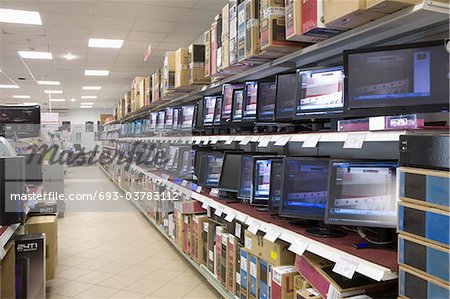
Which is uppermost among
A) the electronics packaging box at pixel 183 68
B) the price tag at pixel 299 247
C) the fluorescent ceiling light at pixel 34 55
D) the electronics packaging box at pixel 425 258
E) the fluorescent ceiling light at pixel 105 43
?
the fluorescent ceiling light at pixel 105 43

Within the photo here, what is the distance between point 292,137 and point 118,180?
8829 millimetres

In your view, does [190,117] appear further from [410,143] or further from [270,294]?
[410,143]

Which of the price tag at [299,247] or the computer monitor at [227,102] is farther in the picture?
the computer monitor at [227,102]

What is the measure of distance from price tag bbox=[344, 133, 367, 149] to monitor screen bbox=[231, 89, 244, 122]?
5.11 feet

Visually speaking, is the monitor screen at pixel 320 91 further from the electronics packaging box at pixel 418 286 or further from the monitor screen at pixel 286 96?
the electronics packaging box at pixel 418 286

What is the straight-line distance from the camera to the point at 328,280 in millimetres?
1760

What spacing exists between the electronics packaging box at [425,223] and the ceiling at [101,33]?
4938mm

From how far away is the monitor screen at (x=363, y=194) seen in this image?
1.77 m

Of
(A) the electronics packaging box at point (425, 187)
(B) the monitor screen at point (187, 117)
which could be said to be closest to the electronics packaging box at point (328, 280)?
(A) the electronics packaging box at point (425, 187)

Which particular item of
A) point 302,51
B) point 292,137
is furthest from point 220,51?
point 292,137

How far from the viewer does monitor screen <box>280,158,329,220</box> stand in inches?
84.6

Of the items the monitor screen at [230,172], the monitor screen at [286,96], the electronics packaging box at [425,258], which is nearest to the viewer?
the electronics packaging box at [425,258]

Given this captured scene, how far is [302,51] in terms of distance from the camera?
2.29m

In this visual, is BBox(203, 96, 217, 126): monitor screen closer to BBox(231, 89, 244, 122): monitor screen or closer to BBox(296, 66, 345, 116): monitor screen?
BBox(231, 89, 244, 122): monitor screen
